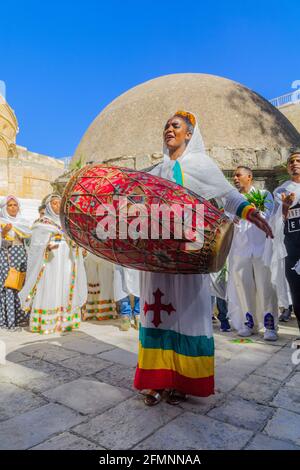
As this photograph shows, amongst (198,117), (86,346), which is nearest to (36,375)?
(86,346)

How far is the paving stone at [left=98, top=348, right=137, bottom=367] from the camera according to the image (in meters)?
2.94

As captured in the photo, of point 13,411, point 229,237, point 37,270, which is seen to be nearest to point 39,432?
point 13,411

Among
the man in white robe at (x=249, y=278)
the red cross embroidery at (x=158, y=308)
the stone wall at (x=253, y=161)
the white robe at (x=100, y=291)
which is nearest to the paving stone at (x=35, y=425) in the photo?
the red cross embroidery at (x=158, y=308)

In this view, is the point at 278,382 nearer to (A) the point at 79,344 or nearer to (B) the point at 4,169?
(A) the point at 79,344

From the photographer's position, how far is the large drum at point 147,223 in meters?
1.80

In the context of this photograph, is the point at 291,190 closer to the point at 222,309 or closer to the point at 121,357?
the point at 222,309

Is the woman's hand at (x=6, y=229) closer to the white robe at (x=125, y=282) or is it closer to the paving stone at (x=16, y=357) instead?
the white robe at (x=125, y=282)

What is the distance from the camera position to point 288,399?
7.15 ft

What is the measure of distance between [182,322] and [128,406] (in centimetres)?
60

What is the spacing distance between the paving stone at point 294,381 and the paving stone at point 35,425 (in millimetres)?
1478

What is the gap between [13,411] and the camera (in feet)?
6.63

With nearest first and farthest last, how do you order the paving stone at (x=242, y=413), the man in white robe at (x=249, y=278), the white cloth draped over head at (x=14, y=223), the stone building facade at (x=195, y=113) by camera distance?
the paving stone at (x=242, y=413), the man in white robe at (x=249, y=278), the white cloth draped over head at (x=14, y=223), the stone building facade at (x=195, y=113)

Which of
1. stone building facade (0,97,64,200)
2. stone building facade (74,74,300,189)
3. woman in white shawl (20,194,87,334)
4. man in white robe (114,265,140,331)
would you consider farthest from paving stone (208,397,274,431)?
stone building facade (0,97,64,200)

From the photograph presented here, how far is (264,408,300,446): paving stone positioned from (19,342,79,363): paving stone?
1.87 m
